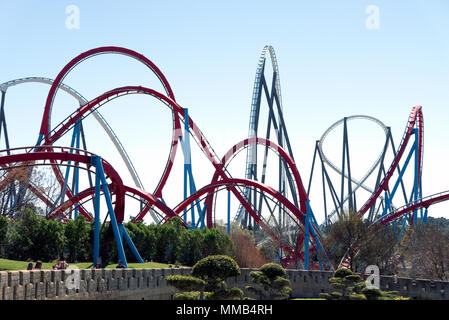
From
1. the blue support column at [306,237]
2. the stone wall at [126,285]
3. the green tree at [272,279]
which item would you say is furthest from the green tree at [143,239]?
the green tree at [272,279]

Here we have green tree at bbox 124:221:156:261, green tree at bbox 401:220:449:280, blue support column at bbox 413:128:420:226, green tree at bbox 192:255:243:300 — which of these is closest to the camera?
green tree at bbox 192:255:243:300

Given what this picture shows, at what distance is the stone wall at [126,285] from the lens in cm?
1630

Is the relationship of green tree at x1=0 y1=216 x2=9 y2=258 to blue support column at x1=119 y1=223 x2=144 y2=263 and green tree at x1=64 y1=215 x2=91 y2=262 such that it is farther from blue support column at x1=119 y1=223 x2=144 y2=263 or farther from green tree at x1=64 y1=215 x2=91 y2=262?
blue support column at x1=119 y1=223 x2=144 y2=263

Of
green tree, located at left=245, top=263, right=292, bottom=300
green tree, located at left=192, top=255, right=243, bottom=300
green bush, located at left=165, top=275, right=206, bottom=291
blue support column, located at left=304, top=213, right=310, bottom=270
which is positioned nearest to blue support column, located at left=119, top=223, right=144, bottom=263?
green tree, located at left=245, top=263, right=292, bottom=300

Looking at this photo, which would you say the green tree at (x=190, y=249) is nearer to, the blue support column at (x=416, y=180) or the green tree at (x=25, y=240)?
the green tree at (x=25, y=240)

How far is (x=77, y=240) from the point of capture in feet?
93.9

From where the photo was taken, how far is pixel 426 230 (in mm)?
38500

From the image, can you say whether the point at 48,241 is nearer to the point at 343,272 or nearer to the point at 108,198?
the point at 108,198

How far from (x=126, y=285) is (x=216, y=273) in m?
3.39

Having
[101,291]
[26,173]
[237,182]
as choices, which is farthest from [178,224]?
[101,291]

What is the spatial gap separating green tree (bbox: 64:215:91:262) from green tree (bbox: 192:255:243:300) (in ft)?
30.8

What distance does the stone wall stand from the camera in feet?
53.5
